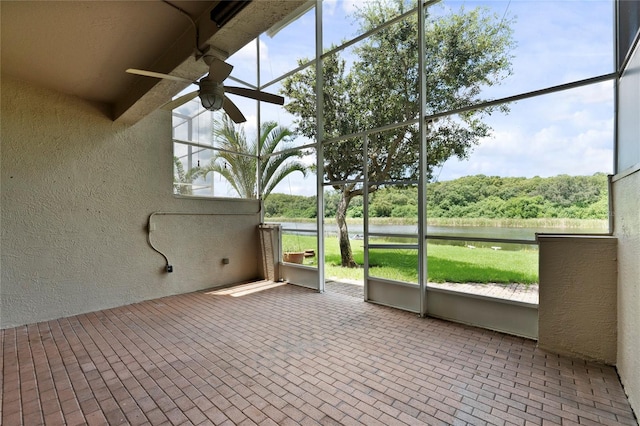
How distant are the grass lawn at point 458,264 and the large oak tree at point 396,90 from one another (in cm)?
103

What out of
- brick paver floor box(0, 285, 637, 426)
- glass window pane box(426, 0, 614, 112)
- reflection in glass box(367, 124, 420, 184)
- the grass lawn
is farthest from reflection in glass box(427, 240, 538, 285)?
glass window pane box(426, 0, 614, 112)

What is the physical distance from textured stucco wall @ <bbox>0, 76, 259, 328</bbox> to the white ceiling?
64cm

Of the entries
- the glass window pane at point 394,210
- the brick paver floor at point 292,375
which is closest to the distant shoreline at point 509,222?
the glass window pane at point 394,210

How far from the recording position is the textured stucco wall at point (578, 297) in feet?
8.91

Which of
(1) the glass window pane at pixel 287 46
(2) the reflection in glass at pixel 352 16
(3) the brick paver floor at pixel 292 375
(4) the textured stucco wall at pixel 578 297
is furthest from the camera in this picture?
(1) the glass window pane at pixel 287 46

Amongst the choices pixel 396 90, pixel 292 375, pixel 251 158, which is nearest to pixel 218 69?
pixel 396 90

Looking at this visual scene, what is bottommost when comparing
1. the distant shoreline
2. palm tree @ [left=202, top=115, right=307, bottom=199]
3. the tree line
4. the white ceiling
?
the distant shoreline

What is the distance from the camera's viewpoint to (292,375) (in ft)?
8.50

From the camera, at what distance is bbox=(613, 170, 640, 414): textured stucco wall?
211 cm

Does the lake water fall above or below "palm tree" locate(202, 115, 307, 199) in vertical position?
below

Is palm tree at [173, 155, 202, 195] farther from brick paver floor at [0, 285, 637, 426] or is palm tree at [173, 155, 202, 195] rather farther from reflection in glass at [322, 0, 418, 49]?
reflection in glass at [322, 0, 418, 49]

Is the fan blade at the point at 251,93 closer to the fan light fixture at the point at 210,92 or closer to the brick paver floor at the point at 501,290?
the fan light fixture at the point at 210,92

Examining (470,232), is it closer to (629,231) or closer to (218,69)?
(629,231)

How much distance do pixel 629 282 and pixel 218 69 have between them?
3.91 meters
